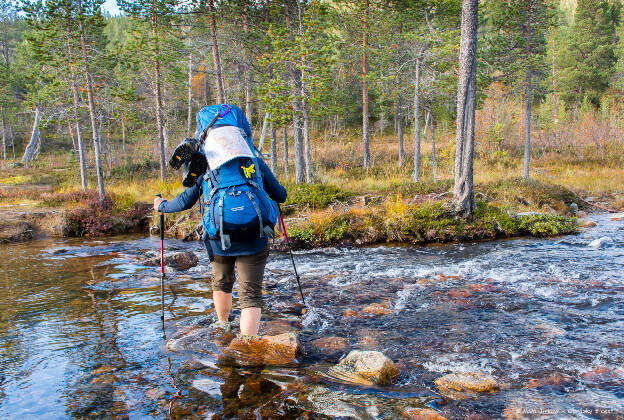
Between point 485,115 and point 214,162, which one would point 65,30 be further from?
point 485,115

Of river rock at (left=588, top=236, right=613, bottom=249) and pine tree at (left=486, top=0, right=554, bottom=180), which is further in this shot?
pine tree at (left=486, top=0, right=554, bottom=180)

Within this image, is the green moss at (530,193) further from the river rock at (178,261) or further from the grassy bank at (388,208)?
the river rock at (178,261)

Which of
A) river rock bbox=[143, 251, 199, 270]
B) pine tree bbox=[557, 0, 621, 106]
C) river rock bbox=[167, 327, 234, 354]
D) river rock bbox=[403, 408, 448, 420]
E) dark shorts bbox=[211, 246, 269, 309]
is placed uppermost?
pine tree bbox=[557, 0, 621, 106]

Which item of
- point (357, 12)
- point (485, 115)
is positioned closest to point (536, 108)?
point (485, 115)

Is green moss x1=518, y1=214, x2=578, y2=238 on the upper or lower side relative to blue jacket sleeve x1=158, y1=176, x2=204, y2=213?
lower

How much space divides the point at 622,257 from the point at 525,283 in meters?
3.08

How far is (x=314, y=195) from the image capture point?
47.0 ft

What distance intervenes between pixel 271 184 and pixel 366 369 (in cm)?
197

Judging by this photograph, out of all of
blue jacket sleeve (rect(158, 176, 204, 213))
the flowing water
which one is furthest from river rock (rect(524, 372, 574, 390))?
blue jacket sleeve (rect(158, 176, 204, 213))

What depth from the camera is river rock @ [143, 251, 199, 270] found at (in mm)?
9055

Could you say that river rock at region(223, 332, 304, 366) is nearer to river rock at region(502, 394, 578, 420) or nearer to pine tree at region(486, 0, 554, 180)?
river rock at region(502, 394, 578, 420)

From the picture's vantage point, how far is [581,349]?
4297mm

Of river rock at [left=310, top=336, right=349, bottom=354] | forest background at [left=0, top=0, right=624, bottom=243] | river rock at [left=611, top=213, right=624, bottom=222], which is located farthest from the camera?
forest background at [left=0, top=0, right=624, bottom=243]

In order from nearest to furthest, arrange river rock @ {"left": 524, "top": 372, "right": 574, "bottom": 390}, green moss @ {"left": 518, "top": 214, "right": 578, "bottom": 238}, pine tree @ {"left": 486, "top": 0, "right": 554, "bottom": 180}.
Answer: river rock @ {"left": 524, "top": 372, "right": 574, "bottom": 390} → green moss @ {"left": 518, "top": 214, "right": 578, "bottom": 238} → pine tree @ {"left": 486, "top": 0, "right": 554, "bottom": 180}
